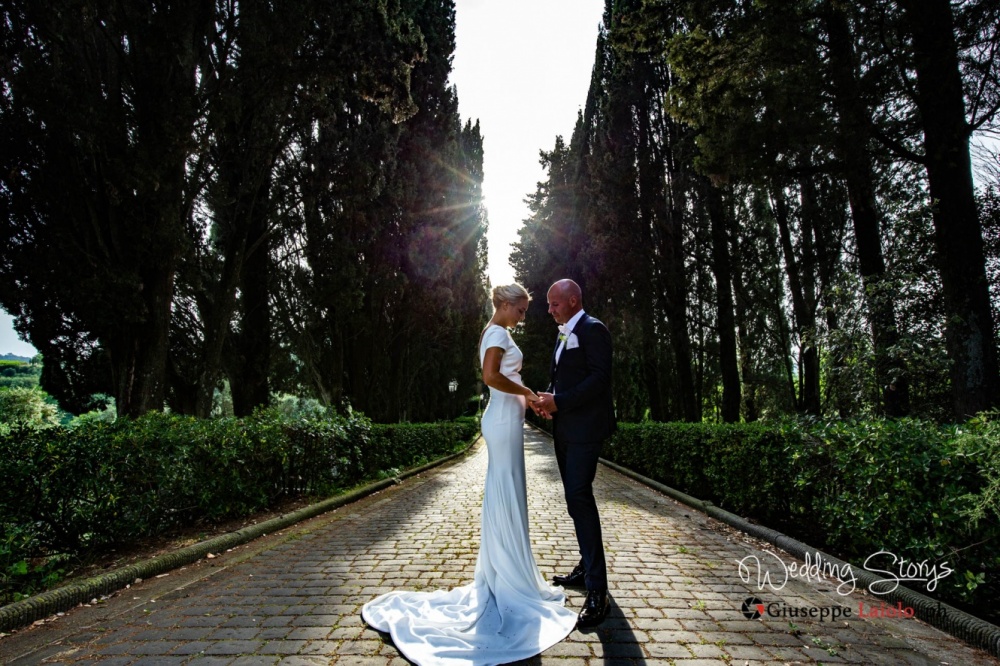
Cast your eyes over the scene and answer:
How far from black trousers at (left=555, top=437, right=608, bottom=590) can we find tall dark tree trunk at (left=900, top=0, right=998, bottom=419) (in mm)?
5784

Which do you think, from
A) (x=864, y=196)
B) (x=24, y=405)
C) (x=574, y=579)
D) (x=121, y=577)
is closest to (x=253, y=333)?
(x=121, y=577)

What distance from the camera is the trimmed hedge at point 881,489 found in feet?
11.2

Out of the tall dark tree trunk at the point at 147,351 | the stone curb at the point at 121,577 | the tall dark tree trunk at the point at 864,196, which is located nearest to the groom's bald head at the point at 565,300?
the stone curb at the point at 121,577

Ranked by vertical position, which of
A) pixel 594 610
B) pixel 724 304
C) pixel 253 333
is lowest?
pixel 594 610

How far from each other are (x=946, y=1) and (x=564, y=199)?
2444 centimetres

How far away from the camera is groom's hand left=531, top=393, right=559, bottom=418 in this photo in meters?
3.55

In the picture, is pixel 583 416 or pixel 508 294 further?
pixel 508 294

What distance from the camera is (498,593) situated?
11.4ft

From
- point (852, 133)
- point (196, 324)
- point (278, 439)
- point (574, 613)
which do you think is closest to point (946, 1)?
point (852, 133)

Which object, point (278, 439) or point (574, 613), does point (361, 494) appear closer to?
point (278, 439)

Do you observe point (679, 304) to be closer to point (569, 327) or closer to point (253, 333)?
point (253, 333)

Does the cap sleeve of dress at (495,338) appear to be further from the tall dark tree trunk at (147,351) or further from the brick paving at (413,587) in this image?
the tall dark tree trunk at (147,351)

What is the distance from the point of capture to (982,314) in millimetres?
6734

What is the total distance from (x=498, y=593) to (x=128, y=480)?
383 centimetres
